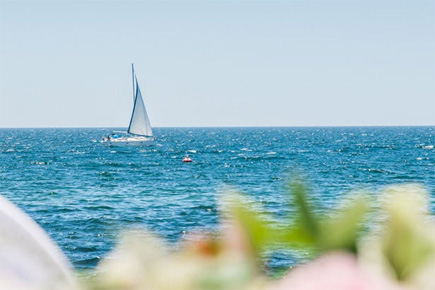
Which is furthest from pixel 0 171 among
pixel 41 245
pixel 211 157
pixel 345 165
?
pixel 41 245

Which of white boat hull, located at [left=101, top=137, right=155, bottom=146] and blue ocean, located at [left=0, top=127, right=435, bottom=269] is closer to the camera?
blue ocean, located at [left=0, top=127, right=435, bottom=269]

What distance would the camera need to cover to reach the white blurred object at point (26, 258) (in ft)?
2.08

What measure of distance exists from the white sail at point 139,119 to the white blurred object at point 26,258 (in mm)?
→ 63848

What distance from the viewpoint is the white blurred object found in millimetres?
634

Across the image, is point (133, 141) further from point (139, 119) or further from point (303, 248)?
point (303, 248)

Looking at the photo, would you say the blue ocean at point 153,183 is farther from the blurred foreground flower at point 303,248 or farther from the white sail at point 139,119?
the white sail at point 139,119

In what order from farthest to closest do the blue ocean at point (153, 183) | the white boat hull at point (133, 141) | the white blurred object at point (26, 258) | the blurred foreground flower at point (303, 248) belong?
the white boat hull at point (133, 141)
the blue ocean at point (153, 183)
the white blurred object at point (26, 258)
the blurred foreground flower at point (303, 248)

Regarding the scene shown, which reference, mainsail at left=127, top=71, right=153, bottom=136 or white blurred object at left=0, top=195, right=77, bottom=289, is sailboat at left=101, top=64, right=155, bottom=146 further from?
white blurred object at left=0, top=195, right=77, bottom=289

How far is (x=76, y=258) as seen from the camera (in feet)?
63.8

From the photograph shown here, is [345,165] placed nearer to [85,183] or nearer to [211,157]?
[211,157]

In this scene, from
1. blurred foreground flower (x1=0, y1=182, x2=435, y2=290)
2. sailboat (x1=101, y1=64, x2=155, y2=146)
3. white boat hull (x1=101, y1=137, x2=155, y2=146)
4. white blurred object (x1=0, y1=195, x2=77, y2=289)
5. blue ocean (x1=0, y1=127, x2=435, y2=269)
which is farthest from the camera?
white boat hull (x1=101, y1=137, x2=155, y2=146)

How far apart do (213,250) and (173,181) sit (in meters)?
44.5

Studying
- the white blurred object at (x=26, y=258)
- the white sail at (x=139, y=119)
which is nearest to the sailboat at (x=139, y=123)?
the white sail at (x=139, y=119)

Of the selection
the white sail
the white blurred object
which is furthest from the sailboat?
the white blurred object
